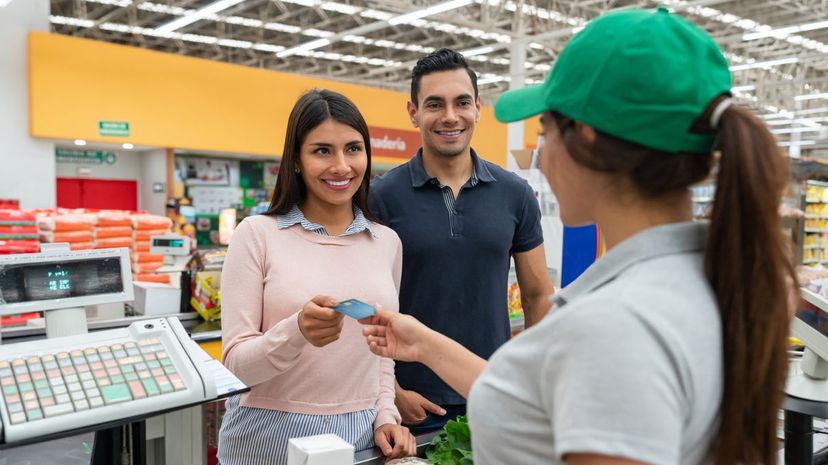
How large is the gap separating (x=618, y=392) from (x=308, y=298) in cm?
118

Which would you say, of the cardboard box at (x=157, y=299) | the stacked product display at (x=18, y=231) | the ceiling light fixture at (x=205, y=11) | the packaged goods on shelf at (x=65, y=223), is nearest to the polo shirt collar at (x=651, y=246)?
the cardboard box at (x=157, y=299)

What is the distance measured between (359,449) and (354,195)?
752 millimetres

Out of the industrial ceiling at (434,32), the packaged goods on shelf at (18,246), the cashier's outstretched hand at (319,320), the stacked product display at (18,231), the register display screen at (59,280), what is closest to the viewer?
the cashier's outstretched hand at (319,320)

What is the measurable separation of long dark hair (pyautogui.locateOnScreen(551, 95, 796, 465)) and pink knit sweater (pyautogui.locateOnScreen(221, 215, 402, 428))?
3.50 feet

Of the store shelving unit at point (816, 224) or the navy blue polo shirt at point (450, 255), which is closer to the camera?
the navy blue polo shirt at point (450, 255)

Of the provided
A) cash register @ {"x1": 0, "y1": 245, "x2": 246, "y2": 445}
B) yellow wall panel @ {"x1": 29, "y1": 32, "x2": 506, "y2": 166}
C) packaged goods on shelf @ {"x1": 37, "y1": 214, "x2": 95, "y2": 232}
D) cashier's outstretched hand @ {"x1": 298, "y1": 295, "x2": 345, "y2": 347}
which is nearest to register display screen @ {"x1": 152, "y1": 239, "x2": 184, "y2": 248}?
cash register @ {"x1": 0, "y1": 245, "x2": 246, "y2": 445}

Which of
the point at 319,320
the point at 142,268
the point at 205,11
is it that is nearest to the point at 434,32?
the point at 205,11

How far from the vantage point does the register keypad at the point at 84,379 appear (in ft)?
4.28

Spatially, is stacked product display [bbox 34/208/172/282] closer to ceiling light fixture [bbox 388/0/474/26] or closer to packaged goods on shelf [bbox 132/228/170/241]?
packaged goods on shelf [bbox 132/228/170/241]

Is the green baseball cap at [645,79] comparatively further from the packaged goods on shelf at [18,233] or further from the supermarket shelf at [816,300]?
the packaged goods on shelf at [18,233]

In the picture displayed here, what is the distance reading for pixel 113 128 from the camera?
9422 millimetres

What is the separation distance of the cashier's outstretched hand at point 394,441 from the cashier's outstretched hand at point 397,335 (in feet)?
1.19

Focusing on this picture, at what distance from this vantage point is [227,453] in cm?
182

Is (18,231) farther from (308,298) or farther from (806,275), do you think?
(806,275)
